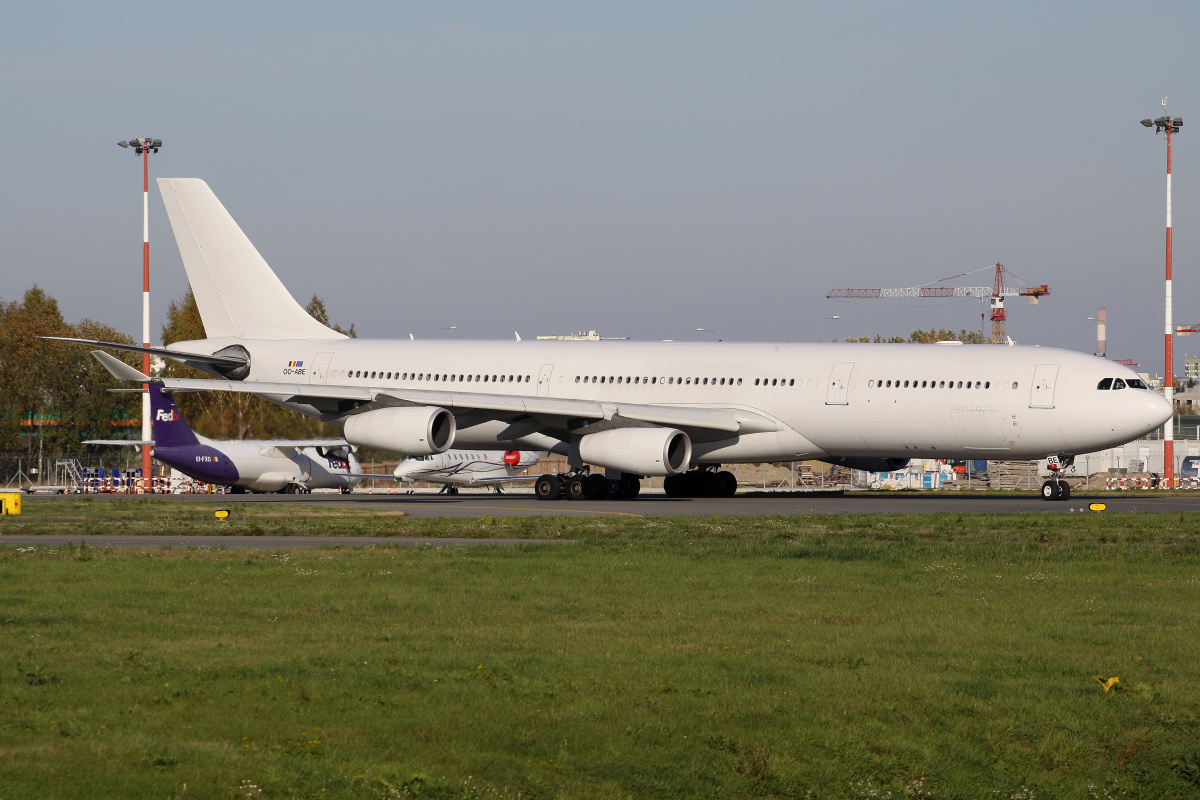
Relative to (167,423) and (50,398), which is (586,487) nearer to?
(167,423)

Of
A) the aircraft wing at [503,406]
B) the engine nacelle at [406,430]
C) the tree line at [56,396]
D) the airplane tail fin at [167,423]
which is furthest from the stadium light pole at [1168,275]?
the tree line at [56,396]

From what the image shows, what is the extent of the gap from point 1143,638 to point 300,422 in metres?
37.5

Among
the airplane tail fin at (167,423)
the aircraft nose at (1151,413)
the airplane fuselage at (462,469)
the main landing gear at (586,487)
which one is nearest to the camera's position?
the aircraft nose at (1151,413)

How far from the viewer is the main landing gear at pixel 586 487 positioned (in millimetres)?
37031

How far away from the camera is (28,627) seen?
11664 mm

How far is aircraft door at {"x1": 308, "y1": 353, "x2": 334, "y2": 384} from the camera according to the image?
4147 cm

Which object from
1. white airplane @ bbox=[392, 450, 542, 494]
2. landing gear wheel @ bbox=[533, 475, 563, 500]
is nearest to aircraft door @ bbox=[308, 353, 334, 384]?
landing gear wheel @ bbox=[533, 475, 563, 500]

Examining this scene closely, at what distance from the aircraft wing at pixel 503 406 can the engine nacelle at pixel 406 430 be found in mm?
472

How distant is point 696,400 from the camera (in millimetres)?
37281

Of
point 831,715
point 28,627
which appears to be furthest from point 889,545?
point 28,627

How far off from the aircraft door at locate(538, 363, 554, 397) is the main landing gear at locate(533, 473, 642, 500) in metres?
2.86

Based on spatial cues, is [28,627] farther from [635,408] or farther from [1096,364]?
[1096,364]

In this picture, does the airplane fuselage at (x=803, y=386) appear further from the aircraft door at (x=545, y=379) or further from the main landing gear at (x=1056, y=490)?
the main landing gear at (x=1056, y=490)

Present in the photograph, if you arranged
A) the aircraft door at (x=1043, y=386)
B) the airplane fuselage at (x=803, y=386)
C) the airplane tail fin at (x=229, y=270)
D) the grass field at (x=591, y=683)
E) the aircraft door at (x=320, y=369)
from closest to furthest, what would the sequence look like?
the grass field at (x=591, y=683) < the aircraft door at (x=1043, y=386) < the airplane fuselage at (x=803, y=386) < the aircraft door at (x=320, y=369) < the airplane tail fin at (x=229, y=270)
